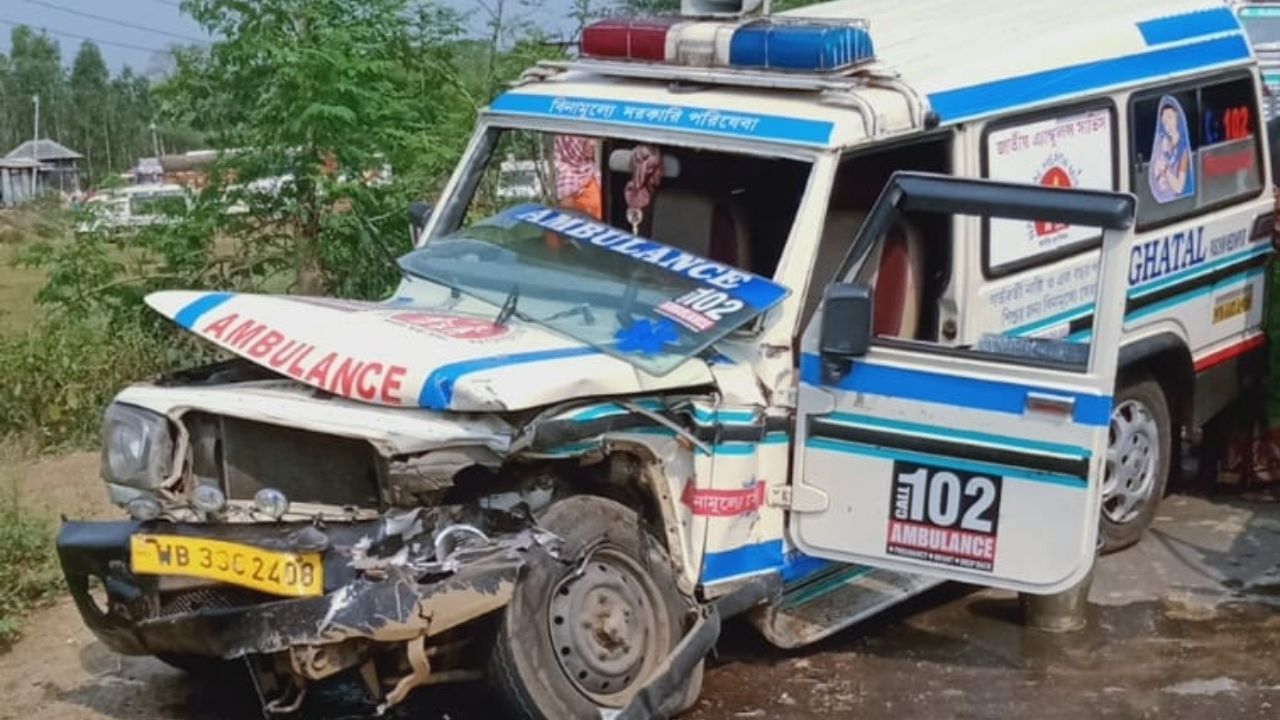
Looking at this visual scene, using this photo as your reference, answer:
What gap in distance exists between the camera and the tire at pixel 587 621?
16.5 ft

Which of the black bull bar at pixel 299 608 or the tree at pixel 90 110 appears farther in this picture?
the tree at pixel 90 110

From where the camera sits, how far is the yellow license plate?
15.9 feet

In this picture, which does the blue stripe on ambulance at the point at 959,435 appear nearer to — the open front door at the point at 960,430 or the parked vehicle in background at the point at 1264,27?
the open front door at the point at 960,430

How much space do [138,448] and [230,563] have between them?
0.57 meters

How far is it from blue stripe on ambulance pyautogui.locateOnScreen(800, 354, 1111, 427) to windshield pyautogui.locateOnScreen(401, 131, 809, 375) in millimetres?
347

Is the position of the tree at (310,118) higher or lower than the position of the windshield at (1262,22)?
lower

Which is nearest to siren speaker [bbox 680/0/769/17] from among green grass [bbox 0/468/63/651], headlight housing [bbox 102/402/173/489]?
headlight housing [bbox 102/402/173/489]

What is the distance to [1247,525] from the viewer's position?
25.8ft

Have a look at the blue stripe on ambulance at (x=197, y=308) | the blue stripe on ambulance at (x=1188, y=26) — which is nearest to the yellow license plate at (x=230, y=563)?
the blue stripe on ambulance at (x=197, y=308)

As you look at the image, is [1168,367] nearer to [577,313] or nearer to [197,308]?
[577,313]

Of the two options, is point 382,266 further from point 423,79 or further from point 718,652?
point 718,652

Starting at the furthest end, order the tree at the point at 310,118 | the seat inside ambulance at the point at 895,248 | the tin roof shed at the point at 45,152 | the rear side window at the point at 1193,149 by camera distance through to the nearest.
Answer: the tin roof shed at the point at 45,152
the tree at the point at 310,118
the rear side window at the point at 1193,149
the seat inside ambulance at the point at 895,248

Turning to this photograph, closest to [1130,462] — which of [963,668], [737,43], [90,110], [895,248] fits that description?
[963,668]

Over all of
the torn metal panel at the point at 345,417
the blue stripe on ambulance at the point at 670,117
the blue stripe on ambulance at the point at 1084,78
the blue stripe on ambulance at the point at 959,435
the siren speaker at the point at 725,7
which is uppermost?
the siren speaker at the point at 725,7
